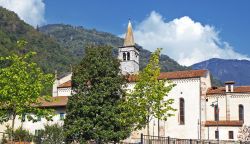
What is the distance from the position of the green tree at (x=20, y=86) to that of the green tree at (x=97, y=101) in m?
7.57

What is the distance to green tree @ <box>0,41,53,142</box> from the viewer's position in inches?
941

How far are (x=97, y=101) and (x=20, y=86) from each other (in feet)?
33.3

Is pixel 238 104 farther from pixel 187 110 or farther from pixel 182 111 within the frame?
pixel 182 111

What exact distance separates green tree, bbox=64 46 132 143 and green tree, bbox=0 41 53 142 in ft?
24.8

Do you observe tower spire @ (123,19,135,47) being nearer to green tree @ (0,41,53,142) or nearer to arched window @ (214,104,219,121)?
arched window @ (214,104,219,121)

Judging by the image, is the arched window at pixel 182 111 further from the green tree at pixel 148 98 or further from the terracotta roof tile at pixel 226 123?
the green tree at pixel 148 98

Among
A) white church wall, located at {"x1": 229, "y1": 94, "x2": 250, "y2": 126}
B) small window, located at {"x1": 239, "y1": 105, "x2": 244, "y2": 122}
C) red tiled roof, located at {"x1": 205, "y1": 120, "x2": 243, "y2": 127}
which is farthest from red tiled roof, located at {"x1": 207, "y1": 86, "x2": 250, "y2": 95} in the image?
red tiled roof, located at {"x1": 205, "y1": 120, "x2": 243, "y2": 127}

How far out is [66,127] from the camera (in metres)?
33.7

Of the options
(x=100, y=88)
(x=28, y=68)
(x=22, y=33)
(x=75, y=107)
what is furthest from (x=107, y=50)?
(x=22, y=33)

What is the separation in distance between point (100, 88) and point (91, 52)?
3428 millimetres

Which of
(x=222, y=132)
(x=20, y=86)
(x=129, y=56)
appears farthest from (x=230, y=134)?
(x=20, y=86)

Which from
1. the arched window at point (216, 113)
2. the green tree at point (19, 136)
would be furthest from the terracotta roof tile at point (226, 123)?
the green tree at point (19, 136)

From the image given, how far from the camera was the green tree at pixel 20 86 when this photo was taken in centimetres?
2389

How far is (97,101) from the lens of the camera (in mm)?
32938
